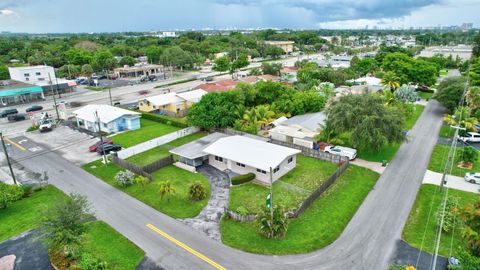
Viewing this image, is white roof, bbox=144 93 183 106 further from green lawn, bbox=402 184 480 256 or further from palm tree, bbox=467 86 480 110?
palm tree, bbox=467 86 480 110

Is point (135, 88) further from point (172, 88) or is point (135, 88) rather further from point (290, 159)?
point (290, 159)

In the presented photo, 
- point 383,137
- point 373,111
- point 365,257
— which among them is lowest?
point 365,257

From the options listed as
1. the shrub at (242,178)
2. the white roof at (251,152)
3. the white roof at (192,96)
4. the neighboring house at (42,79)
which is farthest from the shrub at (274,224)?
the neighboring house at (42,79)

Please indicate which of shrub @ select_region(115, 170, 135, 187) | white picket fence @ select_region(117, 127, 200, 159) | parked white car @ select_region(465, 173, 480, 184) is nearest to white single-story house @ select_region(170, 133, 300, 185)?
shrub @ select_region(115, 170, 135, 187)

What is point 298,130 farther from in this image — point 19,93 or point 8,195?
point 19,93

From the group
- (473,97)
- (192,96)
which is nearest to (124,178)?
(192,96)

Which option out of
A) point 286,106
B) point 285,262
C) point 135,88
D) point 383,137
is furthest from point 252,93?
point 135,88

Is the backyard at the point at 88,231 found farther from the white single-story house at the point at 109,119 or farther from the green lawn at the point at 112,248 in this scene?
the white single-story house at the point at 109,119
